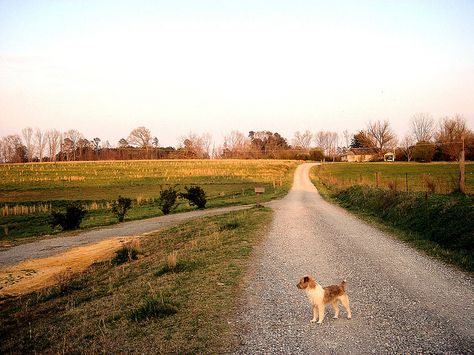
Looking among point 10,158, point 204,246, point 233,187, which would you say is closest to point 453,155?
point 233,187

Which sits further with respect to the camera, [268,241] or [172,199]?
[172,199]

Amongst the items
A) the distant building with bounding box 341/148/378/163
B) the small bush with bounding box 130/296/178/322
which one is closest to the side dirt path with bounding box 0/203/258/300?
the small bush with bounding box 130/296/178/322

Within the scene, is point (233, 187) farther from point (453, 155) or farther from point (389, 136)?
point (389, 136)

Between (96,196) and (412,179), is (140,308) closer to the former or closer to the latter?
(96,196)

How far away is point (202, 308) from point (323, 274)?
408cm

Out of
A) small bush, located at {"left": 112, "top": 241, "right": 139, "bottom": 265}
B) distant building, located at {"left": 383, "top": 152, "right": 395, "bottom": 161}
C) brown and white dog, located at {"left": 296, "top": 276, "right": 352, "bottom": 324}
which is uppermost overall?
distant building, located at {"left": 383, "top": 152, "right": 395, "bottom": 161}

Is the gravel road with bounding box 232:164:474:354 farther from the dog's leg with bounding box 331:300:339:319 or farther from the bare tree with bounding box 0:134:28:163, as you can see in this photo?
the bare tree with bounding box 0:134:28:163

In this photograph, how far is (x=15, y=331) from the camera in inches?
344

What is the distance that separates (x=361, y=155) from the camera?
132 m

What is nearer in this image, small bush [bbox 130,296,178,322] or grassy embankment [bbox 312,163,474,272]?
small bush [bbox 130,296,178,322]

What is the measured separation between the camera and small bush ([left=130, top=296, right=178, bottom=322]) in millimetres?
→ 7629

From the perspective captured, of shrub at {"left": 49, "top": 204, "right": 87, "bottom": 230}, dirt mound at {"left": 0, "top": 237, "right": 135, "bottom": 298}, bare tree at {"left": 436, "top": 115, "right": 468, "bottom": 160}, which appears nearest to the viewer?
dirt mound at {"left": 0, "top": 237, "right": 135, "bottom": 298}

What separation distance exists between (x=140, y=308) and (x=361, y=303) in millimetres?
4841

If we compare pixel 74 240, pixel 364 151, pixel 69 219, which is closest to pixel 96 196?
pixel 69 219
